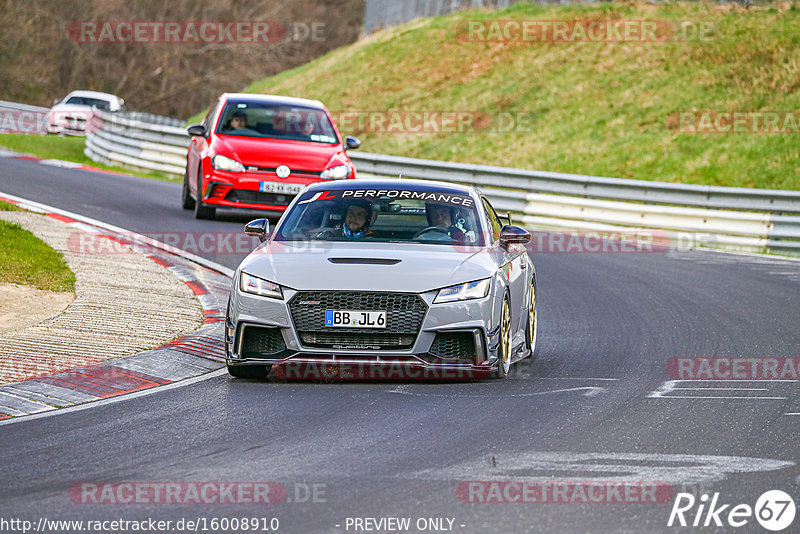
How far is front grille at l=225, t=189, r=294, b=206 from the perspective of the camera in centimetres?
1895

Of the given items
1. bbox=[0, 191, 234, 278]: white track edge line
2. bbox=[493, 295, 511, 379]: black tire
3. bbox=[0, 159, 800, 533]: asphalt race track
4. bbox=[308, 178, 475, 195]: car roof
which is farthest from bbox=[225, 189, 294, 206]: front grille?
bbox=[493, 295, 511, 379]: black tire

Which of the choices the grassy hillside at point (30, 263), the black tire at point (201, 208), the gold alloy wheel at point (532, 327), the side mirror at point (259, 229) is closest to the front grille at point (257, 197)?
the black tire at point (201, 208)

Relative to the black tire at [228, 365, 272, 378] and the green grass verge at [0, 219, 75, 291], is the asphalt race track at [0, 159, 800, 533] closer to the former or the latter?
the black tire at [228, 365, 272, 378]

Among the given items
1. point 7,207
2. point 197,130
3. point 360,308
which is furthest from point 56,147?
point 360,308

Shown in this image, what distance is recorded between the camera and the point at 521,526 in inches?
227

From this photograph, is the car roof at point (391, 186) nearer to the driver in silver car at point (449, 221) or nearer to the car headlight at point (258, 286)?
the driver in silver car at point (449, 221)

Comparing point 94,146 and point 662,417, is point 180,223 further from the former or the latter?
point 94,146

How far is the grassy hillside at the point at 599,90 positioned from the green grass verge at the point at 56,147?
8229mm

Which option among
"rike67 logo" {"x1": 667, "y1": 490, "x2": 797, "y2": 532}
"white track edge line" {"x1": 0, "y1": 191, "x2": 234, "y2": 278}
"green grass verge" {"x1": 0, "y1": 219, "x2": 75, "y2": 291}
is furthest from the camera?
"white track edge line" {"x1": 0, "y1": 191, "x2": 234, "y2": 278}

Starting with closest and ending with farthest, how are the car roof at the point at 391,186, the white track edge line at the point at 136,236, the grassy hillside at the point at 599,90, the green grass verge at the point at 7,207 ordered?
the car roof at the point at 391,186
the white track edge line at the point at 136,236
the green grass verge at the point at 7,207
the grassy hillside at the point at 599,90

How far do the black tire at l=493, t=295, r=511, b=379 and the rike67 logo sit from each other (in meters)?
3.41

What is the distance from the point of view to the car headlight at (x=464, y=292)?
9.29m

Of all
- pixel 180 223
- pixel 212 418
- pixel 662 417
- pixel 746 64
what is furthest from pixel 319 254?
pixel 746 64

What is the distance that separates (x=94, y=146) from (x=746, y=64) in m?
16.7
